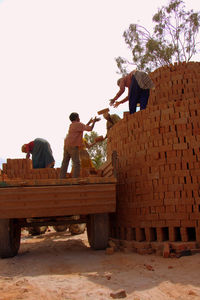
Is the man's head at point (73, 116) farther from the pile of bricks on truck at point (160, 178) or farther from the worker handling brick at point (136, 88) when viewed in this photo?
the worker handling brick at point (136, 88)

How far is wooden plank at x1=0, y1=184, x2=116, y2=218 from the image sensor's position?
4176mm

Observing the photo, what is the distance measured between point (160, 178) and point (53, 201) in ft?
5.43

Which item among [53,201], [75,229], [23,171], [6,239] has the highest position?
[23,171]

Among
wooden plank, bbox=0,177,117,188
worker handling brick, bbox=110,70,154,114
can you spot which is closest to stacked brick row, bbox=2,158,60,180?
worker handling brick, bbox=110,70,154,114

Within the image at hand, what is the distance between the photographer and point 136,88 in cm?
621

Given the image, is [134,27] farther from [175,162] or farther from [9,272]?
[9,272]

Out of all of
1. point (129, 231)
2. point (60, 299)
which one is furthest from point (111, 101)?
point (60, 299)

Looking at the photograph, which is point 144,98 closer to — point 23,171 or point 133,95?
point 133,95

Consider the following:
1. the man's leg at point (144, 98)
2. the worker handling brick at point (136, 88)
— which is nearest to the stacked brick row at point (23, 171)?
the worker handling brick at point (136, 88)

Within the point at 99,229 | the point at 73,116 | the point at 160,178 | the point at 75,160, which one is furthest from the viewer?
the point at 73,116

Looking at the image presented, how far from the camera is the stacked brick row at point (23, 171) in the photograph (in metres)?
6.43

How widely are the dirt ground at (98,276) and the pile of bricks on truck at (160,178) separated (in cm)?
46

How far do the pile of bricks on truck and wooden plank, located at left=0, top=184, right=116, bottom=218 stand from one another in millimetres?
786

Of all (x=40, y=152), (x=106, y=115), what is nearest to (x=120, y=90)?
(x=106, y=115)
